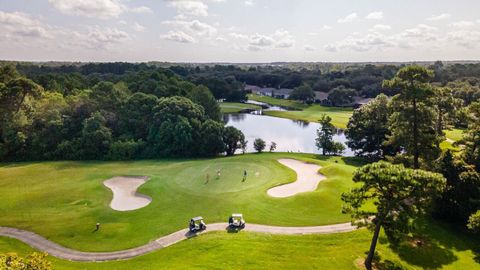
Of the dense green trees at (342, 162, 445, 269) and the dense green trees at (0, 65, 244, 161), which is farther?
the dense green trees at (0, 65, 244, 161)

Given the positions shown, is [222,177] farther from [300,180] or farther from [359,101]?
[359,101]

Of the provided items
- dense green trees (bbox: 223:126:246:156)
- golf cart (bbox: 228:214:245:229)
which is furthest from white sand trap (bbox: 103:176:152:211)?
dense green trees (bbox: 223:126:246:156)

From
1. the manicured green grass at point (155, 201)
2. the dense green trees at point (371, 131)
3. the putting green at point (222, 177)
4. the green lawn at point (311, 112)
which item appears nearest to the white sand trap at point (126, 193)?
the manicured green grass at point (155, 201)

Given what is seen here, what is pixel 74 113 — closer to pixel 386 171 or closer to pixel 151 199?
pixel 151 199

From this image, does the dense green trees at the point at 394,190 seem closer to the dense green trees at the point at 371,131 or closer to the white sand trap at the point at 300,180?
the white sand trap at the point at 300,180

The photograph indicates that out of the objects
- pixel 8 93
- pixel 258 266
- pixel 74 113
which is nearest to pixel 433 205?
pixel 258 266

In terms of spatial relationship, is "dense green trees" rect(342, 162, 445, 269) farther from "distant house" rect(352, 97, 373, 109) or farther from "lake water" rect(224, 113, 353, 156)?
"distant house" rect(352, 97, 373, 109)
